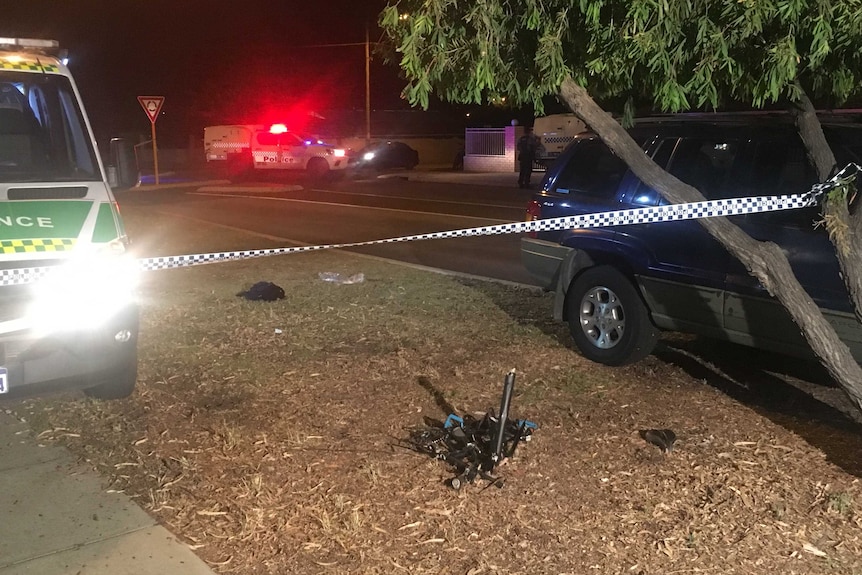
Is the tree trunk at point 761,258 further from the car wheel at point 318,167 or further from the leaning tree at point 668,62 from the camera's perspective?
the car wheel at point 318,167

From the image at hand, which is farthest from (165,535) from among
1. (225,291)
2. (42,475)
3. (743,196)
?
(225,291)

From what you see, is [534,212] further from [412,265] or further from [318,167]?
[318,167]

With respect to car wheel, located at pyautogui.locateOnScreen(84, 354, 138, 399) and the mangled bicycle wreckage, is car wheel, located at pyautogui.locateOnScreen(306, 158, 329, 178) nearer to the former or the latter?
car wheel, located at pyautogui.locateOnScreen(84, 354, 138, 399)

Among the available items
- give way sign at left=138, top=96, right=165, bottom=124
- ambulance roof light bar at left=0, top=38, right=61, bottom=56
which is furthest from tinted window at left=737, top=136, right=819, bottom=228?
give way sign at left=138, top=96, right=165, bottom=124

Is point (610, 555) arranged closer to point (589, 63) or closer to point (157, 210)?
point (589, 63)

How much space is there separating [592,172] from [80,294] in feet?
12.7

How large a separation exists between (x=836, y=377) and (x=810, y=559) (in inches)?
46.2

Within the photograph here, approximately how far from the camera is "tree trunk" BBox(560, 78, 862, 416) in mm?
4504

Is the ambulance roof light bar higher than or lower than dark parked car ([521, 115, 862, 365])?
higher

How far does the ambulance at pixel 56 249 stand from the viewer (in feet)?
15.9

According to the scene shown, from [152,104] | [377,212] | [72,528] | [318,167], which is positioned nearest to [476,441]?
[72,528]

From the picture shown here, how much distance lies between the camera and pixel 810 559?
372cm

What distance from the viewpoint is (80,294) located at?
5.01 m

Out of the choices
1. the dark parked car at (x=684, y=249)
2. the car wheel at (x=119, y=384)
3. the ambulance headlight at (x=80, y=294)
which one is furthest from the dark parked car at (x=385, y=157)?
the ambulance headlight at (x=80, y=294)
